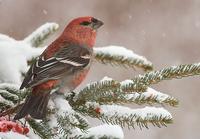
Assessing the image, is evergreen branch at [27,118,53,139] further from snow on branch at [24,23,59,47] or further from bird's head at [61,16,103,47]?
bird's head at [61,16,103,47]

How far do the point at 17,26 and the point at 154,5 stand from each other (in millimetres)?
1939

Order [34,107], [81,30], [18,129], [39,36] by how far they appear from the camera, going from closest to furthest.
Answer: [18,129]
[34,107]
[39,36]
[81,30]

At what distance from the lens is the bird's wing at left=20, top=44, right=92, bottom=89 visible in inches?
101

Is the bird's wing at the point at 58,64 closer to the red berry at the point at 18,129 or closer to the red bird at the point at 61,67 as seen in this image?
the red bird at the point at 61,67

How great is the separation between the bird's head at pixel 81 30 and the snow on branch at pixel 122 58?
37 centimetres

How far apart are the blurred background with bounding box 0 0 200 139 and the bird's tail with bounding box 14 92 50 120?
4974 mm

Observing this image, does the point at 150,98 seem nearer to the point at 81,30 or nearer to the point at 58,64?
the point at 58,64

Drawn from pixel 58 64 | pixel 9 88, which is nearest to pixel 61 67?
pixel 58 64

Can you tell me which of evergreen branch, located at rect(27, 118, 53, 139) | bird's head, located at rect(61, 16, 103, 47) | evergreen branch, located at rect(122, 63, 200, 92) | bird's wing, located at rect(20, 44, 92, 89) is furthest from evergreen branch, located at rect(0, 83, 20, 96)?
bird's head, located at rect(61, 16, 103, 47)

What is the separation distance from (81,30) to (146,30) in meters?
4.95

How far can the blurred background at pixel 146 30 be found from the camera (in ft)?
25.2

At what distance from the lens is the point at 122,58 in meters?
2.82

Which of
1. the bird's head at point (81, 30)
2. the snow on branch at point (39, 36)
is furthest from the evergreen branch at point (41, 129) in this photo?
the bird's head at point (81, 30)

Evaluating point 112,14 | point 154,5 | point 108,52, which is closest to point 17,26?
point 112,14
